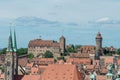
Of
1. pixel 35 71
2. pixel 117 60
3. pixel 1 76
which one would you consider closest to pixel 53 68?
pixel 1 76

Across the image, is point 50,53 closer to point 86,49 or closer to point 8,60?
point 86,49

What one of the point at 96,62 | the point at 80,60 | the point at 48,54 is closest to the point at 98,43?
the point at 48,54

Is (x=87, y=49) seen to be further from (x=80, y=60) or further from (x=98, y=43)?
(x=80, y=60)

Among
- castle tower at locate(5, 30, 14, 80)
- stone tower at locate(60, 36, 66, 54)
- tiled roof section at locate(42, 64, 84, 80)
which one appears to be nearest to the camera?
tiled roof section at locate(42, 64, 84, 80)

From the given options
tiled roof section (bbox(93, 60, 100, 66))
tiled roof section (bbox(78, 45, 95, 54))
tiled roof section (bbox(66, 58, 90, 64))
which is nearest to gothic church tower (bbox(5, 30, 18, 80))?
tiled roof section (bbox(66, 58, 90, 64))

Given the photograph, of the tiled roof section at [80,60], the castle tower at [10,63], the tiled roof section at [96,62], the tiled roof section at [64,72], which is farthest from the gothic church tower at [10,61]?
the tiled roof section at [96,62]

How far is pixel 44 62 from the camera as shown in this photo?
16212cm

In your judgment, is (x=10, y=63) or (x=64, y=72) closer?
(x=64, y=72)

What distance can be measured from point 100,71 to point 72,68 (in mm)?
42441

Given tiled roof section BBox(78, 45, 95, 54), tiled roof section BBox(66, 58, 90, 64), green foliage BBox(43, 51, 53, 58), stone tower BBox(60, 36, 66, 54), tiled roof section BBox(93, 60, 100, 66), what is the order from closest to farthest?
1. tiled roof section BBox(93, 60, 100, 66)
2. tiled roof section BBox(66, 58, 90, 64)
3. green foliage BBox(43, 51, 53, 58)
4. stone tower BBox(60, 36, 66, 54)
5. tiled roof section BBox(78, 45, 95, 54)

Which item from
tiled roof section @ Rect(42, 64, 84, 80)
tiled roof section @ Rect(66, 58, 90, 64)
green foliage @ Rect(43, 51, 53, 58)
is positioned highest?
green foliage @ Rect(43, 51, 53, 58)

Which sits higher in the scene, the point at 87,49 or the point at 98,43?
the point at 98,43

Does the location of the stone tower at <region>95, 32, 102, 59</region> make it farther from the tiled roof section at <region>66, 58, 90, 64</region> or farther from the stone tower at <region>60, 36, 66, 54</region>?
the tiled roof section at <region>66, 58, 90, 64</region>

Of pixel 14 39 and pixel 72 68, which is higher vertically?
pixel 14 39
